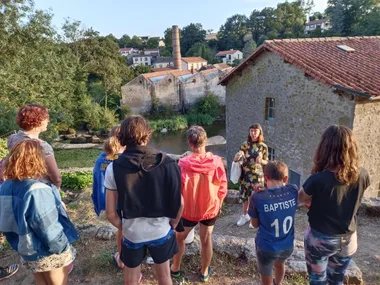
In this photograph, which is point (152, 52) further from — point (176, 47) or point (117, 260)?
point (117, 260)

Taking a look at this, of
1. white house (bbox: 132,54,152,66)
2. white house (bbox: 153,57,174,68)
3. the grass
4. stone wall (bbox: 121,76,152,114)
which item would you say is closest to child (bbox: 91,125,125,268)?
the grass

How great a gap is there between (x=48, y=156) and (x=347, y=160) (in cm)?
274

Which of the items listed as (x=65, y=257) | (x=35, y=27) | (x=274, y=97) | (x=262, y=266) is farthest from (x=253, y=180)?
(x=35, y=27)

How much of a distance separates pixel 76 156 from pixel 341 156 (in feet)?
67.3

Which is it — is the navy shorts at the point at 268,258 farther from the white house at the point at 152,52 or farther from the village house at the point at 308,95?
the white house at the point at 152,52

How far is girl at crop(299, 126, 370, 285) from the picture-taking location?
2383mm

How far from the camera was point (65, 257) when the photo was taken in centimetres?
260

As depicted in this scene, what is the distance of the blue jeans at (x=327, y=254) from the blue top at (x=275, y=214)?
0.68ft

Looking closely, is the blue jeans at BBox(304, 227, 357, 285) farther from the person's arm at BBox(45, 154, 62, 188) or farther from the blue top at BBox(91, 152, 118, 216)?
the person's arm at BBox(45, 154, 62, 188)

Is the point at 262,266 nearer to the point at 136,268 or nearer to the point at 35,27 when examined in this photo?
the point at 136,268

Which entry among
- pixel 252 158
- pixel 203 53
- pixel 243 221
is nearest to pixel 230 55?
pixel 203 53

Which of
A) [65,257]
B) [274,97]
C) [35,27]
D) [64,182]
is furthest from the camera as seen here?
[35,27]

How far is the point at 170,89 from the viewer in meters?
33.5

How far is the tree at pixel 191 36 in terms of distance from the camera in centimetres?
6500
